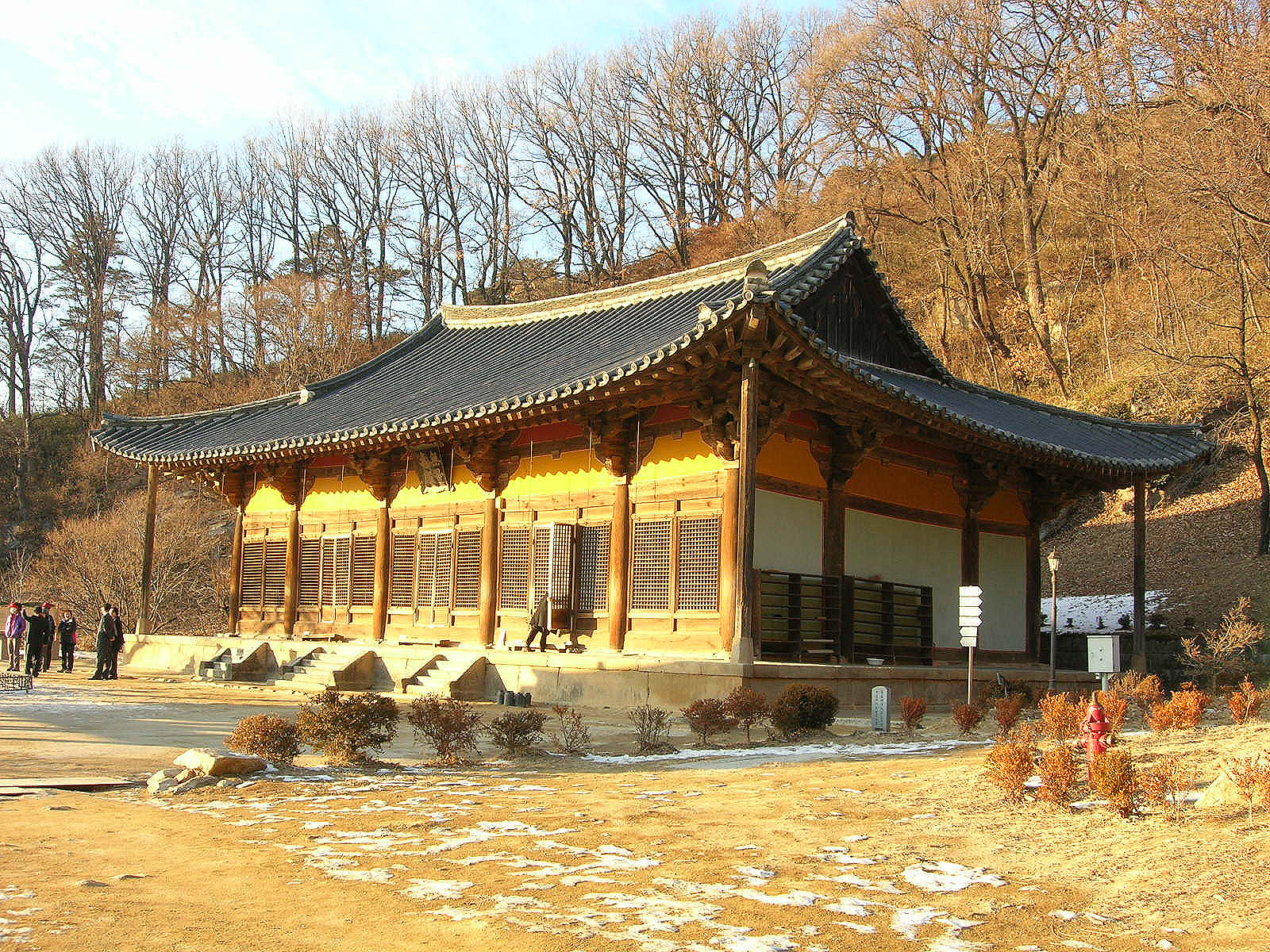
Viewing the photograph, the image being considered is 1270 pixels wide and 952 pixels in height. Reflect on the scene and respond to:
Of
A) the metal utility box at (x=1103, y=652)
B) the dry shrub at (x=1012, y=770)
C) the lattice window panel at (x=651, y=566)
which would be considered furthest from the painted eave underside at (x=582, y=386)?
the dry shrub at (x=1012, y=770)

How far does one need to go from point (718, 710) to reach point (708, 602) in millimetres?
4289

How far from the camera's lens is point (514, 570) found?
19.4m

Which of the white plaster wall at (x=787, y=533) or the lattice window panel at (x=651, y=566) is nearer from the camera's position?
the white plaster wall at (x=787, y=533)

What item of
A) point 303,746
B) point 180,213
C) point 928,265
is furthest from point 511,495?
point 180,213

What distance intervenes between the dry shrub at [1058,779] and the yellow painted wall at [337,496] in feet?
53.9

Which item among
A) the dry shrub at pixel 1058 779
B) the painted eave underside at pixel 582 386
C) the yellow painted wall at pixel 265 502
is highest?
the painted eave underside at pixel 582 386

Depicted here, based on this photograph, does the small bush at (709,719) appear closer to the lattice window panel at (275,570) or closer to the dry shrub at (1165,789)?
the dry shrub at (1165,789)

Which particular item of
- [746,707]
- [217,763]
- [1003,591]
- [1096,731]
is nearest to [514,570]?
[746,707]

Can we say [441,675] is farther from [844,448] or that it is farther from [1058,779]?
[1058,779]

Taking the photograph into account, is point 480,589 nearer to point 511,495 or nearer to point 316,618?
point 511,495

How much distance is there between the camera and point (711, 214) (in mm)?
51156

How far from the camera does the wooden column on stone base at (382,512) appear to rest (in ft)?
71.0

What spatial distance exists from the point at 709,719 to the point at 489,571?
8.34 m

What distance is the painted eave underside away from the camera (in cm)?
1631
